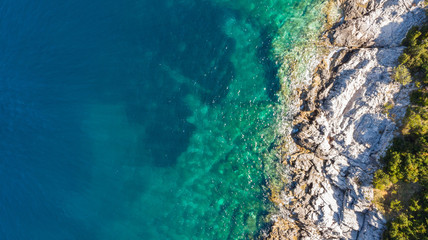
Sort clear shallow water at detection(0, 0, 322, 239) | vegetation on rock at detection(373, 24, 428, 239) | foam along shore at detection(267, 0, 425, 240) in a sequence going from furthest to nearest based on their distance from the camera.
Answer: clear shallow water at detection(0, 0, 322, 239) → foam along shore at detection(267, 0, 425, 240) → vegetation on rock at detection(373, 24, 428, 239)

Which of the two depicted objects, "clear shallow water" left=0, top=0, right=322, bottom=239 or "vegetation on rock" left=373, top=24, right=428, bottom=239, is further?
"clear shallow water" left=0, top=0, right=322, bottom=239

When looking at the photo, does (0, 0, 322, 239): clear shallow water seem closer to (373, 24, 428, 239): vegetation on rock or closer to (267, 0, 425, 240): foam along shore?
(267, 0, 425, 240): foam along shore

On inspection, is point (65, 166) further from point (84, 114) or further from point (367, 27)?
point (367, 27)

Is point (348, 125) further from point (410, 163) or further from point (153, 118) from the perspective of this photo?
point (153, 118)

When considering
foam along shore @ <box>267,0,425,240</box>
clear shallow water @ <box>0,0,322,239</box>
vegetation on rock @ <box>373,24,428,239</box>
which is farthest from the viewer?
clear shallow water @ <box>0,0,322,239</box>

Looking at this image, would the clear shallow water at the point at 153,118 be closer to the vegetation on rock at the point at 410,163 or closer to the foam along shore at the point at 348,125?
the foam along shore at the point at 348,125

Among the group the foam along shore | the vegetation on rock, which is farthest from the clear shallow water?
the vegetation on rock

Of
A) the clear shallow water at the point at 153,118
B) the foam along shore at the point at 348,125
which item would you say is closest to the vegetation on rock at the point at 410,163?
the foam along shore at the point at 348,125
